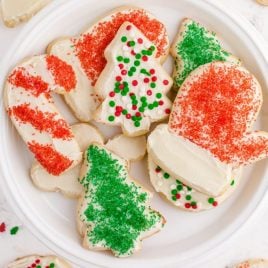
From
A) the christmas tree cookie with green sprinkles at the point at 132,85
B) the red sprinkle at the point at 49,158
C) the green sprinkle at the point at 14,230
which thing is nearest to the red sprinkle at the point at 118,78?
the christmas tree cookie with green sprinkles at the point at 132,85

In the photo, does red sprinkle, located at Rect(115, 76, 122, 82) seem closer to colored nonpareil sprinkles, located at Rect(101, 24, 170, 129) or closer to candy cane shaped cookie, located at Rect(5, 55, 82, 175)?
colored nonpareil sprinkles, located at Rect(101, 24, 170, 129)

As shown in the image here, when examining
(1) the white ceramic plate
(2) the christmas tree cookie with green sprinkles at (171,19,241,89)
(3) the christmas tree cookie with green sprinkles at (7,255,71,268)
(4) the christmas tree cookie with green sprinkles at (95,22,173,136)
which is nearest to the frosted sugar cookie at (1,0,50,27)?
(1) the white ceramic plate

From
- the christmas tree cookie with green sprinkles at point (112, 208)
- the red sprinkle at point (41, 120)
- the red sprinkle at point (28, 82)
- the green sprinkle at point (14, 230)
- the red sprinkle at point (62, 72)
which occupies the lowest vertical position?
the green sprinkle at point (14, 230)

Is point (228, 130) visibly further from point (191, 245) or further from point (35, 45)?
point (35, 45)

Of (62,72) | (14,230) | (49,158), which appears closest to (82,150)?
(49,158)

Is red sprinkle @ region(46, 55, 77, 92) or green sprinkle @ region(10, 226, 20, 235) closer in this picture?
red sprinkle @ region(46, 55, 77, 92)

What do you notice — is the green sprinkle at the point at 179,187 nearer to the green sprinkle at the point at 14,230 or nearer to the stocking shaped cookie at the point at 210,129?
the stocking shaped cookie at the point at 210,129

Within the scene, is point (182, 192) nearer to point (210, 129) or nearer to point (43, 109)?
point (210, 129)
